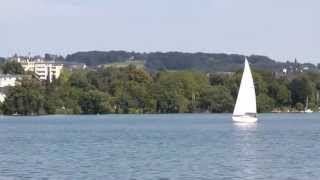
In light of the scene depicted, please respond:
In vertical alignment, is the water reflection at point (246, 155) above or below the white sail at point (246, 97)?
below

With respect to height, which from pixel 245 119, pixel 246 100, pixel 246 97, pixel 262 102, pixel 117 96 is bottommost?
pixel 245 119

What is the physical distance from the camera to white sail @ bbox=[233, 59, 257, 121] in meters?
108

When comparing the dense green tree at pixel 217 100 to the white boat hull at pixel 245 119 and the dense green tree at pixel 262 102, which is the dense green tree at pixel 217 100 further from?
the white boat hull at pixel 245 119

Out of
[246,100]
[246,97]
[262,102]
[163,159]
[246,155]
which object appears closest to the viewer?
[163,159]

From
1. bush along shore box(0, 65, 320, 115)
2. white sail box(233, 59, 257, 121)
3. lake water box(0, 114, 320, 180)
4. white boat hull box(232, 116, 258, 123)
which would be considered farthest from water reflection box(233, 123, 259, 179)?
bush along shore box(0, 65, 320, 115)

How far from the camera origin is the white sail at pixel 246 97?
107688 mm

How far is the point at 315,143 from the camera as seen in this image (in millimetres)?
70938

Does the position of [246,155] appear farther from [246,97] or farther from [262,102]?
[262,102]

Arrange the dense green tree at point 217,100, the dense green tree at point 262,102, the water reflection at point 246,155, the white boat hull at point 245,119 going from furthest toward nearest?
the dense green tree at point 262,102 < the dense green tree at point 217,100 < the white boat hull at point 245,119 < the water reflection at point 246,155

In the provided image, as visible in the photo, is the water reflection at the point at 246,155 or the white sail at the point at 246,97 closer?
the water reflection at the point at 246,155

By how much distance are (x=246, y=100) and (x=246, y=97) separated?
0.49m

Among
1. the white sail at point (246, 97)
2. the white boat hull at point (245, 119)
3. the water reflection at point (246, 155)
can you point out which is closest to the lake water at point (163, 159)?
the water reflection at point (246, 155)

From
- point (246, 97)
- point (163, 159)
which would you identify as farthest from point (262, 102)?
point (163, 159)

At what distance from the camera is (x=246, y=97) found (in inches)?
4267
